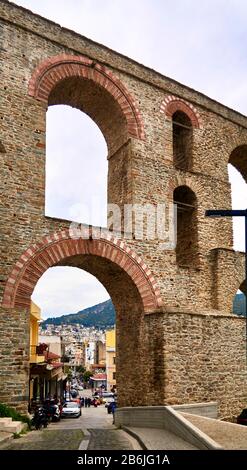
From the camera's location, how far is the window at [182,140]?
19.3m

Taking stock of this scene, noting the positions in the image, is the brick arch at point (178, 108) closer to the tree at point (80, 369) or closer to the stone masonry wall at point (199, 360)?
the stone masonry wall at point (199, 360)

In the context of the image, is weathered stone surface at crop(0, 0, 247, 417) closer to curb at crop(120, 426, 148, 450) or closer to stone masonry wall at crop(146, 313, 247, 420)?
stone masonry wall at crop(146, 313, 247, 420)

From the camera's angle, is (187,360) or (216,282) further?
(216,282)

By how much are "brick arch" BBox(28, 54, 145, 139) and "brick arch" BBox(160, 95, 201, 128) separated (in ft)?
4.90

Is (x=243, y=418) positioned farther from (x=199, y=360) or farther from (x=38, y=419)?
(x=38, y=419)

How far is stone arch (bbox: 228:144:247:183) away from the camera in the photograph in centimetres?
2173

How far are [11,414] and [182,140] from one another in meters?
12.4

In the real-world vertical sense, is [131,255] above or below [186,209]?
below

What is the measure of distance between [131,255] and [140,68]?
7.26m

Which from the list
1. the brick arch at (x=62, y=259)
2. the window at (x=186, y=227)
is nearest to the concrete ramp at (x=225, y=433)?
the brick arch at (x=62, y=259)

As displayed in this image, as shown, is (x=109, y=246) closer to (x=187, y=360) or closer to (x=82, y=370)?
(x=187, y=360)

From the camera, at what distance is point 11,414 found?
486 inches

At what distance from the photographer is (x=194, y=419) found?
1209 cm
